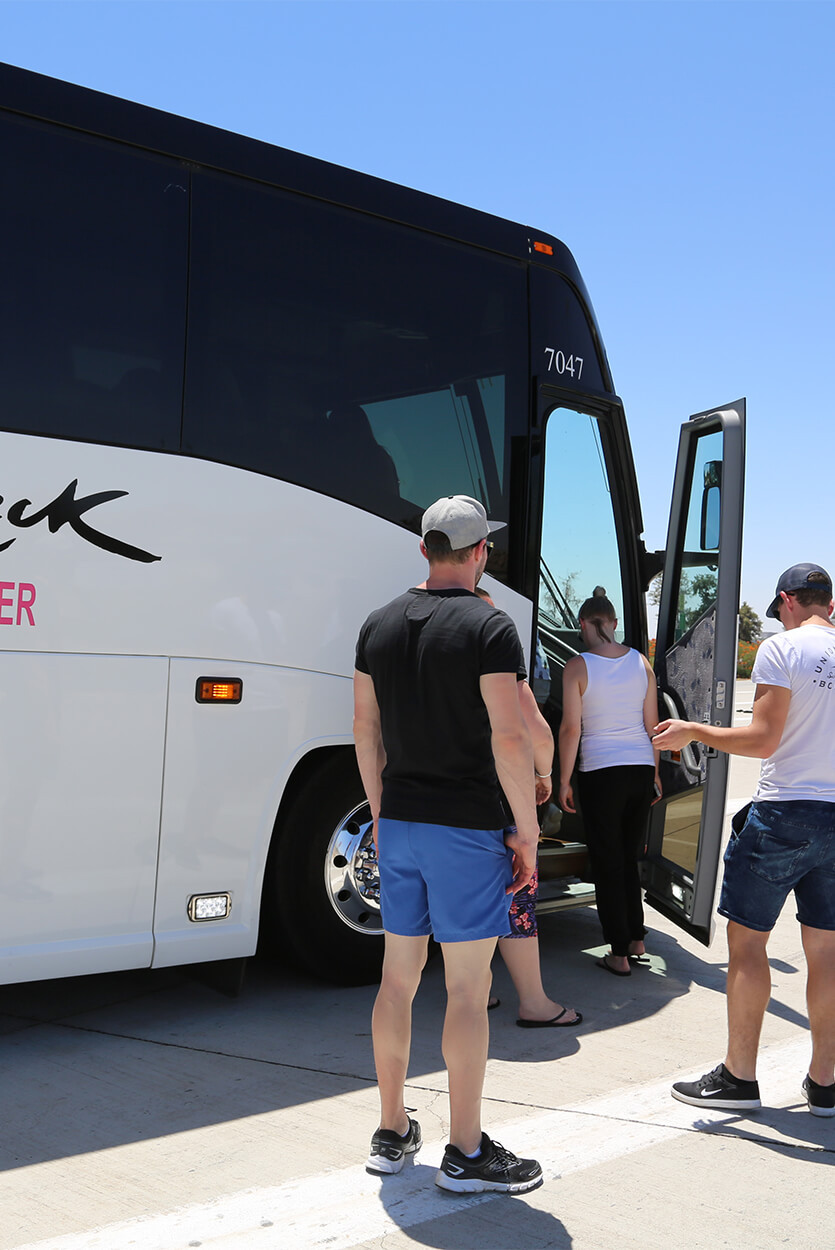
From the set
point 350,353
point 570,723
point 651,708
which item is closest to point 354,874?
point 570,723

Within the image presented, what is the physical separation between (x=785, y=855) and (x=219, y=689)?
88.8 inches

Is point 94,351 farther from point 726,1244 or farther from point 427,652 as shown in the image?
point 726,1244

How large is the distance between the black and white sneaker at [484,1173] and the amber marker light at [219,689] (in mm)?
2011

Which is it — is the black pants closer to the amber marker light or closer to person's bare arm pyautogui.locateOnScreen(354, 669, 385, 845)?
the amber marker light

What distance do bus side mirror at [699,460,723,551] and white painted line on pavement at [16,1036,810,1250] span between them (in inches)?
104

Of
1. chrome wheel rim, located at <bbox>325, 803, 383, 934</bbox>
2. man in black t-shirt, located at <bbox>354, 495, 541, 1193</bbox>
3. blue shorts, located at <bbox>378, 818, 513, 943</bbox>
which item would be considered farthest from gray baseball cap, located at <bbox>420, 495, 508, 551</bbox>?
chrome wheel rim, located at <bbox>325, 803, 383, 934</bbox>

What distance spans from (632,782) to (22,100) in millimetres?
3987

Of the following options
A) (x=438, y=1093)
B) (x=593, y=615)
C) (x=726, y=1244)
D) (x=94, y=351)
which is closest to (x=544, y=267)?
(x=593, y=615)

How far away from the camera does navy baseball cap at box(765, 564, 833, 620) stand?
421cm

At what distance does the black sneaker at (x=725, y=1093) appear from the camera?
4.04 m

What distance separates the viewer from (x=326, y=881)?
5176mm

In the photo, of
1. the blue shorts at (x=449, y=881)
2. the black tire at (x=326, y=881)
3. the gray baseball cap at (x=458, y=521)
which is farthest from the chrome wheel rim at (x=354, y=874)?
the gray baseball cap at (x=458, y=521)

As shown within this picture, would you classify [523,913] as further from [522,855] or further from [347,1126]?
[522,855]

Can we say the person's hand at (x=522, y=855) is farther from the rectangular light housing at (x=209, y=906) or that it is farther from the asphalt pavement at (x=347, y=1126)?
the rectangular light housing at (x=209, y=906)
